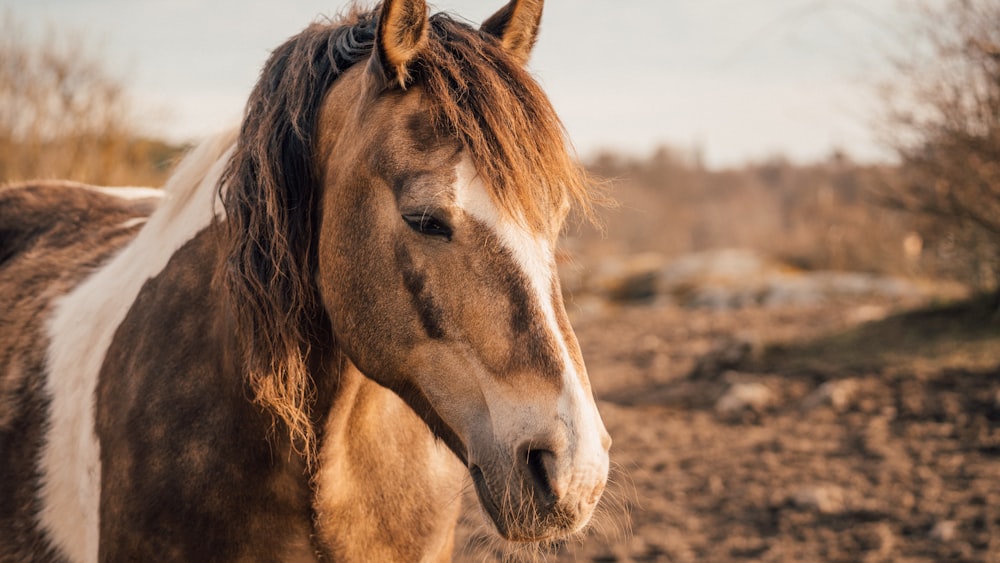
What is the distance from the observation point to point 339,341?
5.57ft

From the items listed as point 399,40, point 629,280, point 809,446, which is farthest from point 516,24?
point 629,280

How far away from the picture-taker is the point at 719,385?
7031 millimetres

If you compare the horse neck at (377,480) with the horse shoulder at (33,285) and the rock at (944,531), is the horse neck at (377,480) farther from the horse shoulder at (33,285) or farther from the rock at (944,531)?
the rock at (944,531)

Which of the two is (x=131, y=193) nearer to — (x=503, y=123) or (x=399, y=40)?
(x=399, y=40)

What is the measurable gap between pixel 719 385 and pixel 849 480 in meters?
2.35

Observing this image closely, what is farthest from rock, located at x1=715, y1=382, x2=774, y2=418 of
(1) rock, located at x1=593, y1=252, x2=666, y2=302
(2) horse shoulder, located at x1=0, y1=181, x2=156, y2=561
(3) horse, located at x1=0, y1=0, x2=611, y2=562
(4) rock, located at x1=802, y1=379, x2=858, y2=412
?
(1) rock, located at x1=593, y1=252, x2=666, y2=302

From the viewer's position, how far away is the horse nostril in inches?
54.5

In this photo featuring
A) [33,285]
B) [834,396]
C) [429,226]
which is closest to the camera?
[429,226]

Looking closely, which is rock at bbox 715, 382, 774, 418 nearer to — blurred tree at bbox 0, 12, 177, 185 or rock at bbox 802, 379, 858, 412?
rock at bbox 802, 379, 858, 412

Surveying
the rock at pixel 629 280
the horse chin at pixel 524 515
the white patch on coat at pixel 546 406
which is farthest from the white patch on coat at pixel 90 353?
the rock at pixel 629 280

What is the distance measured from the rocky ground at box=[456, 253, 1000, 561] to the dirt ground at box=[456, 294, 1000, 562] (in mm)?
14

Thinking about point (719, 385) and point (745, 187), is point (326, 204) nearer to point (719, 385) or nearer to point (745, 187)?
point (719, 385)

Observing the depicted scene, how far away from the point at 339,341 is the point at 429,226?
0.36 m

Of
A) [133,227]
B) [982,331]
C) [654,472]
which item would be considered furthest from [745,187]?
[133,227]
